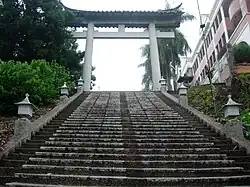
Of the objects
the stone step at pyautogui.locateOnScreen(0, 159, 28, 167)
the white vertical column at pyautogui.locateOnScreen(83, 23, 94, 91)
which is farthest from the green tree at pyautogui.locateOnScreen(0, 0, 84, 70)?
the stone step at pyautogui.locateOnScreen(0, 159, 28, 167)

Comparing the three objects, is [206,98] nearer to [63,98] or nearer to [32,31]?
[63,98]

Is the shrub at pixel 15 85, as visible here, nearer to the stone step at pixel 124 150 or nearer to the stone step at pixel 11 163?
the stone step at pixel 124 150

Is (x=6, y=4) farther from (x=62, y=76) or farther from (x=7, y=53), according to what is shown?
(x=62, y=76)

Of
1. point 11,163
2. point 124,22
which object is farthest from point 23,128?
point 124,22

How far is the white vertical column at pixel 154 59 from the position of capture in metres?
22.5

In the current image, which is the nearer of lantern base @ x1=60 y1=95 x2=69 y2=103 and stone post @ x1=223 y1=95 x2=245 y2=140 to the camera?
stone post @ x1=223 y1=95 x2=245 y2=140

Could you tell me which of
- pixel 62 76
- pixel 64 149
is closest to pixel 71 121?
pixel 64 149

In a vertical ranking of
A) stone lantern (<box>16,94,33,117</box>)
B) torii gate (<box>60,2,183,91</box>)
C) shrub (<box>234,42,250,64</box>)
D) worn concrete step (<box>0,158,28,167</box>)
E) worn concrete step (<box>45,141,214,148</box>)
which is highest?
torii gate (<box>60,2,183,91</box>)

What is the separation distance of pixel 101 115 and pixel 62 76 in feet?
19.2

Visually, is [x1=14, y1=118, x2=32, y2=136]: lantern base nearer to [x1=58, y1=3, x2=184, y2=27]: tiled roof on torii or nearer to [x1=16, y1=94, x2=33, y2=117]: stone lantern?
[x1=16, y1=94, x2=33, y2=117]: stone lantern

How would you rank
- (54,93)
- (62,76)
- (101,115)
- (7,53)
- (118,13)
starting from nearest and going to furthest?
→ 1. (101,115)
2. (54,93)
3. (62,76)
4. (7,53)
5. (118,13)

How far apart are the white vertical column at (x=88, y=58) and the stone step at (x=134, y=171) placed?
15819 mm

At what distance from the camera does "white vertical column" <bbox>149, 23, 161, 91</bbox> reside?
22.5 metres

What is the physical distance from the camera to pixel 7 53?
57.6ft
